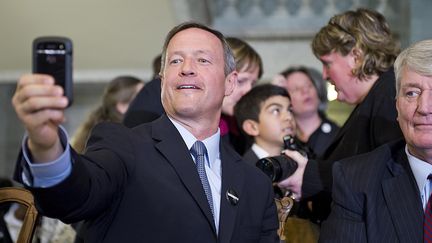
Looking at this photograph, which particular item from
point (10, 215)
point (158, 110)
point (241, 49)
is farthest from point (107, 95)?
point (158, 110)

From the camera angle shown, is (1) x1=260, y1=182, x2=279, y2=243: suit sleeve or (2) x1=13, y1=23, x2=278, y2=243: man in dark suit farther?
(1) x1=260, y1=182, x2=279, y2=243: suit sleeve

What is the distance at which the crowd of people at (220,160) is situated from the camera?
62.3 inches

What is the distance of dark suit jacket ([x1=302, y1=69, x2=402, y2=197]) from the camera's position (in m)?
2.76

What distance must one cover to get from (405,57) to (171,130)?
2.69ft

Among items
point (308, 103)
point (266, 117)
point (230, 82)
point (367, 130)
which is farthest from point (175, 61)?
point (308, 103)

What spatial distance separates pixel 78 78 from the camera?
6.22m

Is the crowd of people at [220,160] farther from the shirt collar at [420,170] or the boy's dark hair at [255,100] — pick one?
the boy's dark hair at [255,100]

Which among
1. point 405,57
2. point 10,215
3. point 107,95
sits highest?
point 405,57

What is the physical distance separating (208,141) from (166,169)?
199 millimetres

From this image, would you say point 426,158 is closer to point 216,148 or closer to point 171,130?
point 216,148

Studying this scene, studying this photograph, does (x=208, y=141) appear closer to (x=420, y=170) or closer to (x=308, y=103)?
(x=420, y=170)

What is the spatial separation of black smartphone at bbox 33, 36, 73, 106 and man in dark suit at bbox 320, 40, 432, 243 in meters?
1.17

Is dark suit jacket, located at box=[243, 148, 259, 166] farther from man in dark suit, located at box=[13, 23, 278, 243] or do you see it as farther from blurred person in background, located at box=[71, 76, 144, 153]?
blurred person in background, located at box=[71, 76, 144, 153]

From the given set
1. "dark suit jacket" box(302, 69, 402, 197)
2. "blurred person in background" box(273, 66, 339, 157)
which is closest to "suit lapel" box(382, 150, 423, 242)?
"dark suit jacket" box(302, 69, 402, 197)
